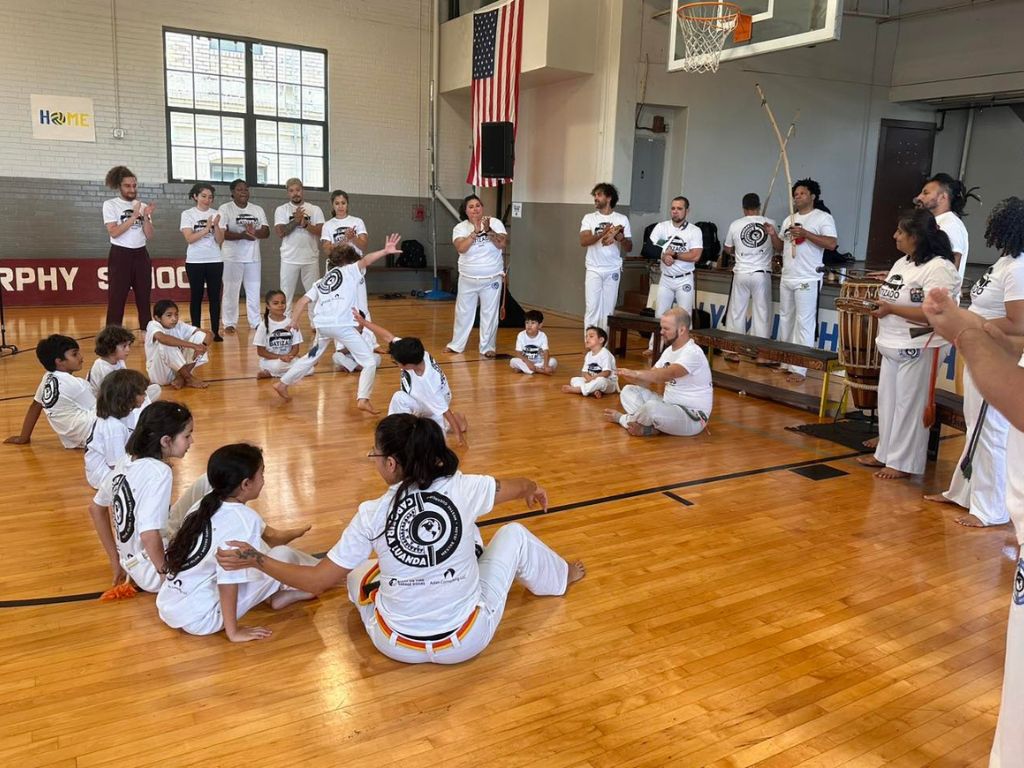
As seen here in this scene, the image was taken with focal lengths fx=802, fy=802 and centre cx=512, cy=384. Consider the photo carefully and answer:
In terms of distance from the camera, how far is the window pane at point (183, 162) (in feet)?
39.1

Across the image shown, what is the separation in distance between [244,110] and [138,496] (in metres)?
10.7

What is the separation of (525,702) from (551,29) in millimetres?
9551

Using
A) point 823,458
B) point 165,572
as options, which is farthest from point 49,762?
point 823,458

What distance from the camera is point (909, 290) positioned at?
4816 millimetres

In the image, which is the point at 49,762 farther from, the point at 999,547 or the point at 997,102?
the point at 997,102

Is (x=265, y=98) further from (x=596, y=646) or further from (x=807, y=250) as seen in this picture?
(x=596, y=646)

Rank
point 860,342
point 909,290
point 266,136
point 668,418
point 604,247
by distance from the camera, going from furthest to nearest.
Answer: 1. point 266,136
2. point 604,247
3. point 668,418
4. point 860,342
5. point 909,290

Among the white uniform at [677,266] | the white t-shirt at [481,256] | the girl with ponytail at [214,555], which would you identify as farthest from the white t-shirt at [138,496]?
the white uniform at [677,266]

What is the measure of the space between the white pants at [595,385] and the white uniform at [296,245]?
153 inches

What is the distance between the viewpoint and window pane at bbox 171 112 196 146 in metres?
11.8

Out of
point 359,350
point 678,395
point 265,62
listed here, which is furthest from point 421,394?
point 265,62

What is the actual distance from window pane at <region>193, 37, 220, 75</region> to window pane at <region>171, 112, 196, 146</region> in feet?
2.45

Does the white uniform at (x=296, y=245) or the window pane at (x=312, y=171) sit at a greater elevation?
the window pane at (x=312, y=171)

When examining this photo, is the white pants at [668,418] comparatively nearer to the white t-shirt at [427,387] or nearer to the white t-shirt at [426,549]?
the white t-shirt at [427,387]
